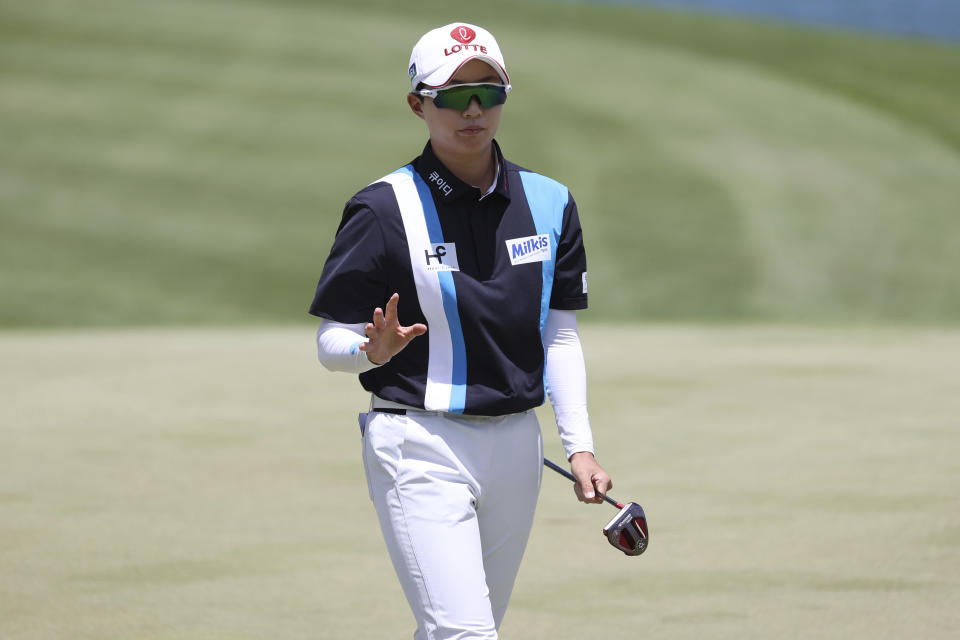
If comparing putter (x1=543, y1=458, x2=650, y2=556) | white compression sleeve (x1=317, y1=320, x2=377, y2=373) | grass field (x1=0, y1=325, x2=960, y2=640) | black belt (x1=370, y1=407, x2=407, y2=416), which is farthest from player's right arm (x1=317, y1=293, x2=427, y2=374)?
grass field (x1=0, y1=325, x2=960, y2=640)

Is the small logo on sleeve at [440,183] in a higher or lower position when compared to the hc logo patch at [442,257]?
higher

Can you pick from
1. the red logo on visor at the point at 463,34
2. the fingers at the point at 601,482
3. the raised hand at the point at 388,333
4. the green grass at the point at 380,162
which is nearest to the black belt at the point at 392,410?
the raised hand at the point at 388,333

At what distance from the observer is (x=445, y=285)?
388 centimetres

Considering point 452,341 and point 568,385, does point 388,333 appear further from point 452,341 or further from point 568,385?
point 568,385

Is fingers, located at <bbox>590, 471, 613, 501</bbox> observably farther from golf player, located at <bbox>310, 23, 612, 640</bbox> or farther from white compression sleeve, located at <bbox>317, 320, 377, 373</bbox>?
white compression sleeve, located at <bbox>317, 320, 377, 373</bbox>

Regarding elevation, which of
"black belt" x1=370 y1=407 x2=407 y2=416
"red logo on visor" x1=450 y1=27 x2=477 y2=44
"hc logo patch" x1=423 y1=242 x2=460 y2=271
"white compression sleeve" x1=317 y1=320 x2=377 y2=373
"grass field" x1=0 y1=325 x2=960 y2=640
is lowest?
"grass field" x1=0 y1=325 x2=960 y2=640

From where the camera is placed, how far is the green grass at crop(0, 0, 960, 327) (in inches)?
958

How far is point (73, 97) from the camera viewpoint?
30.5m

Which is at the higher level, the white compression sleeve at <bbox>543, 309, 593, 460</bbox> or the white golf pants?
the white compression sleeve at <bbox>543, 309, 593, 460</bbox>

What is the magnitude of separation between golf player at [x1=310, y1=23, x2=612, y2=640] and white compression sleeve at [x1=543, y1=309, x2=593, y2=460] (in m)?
0.07

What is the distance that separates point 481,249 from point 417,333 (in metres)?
0.45

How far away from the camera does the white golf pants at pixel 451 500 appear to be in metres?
3.72

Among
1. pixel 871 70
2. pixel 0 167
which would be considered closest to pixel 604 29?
pixel 871 70

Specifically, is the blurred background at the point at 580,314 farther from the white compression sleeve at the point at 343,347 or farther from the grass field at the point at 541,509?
the white compression sleeve at the point at 343,347
